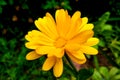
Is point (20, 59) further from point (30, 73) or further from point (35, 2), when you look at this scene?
point (35, 2)

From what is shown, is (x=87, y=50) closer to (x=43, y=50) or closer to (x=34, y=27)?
(x=43, y=50)

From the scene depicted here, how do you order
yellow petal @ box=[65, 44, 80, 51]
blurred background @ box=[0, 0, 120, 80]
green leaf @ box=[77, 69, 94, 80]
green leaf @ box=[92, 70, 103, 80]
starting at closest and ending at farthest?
yellow petal @ box=[65, 44, 80, 51] → green leaf @ box=[77, 69, 94, 80] → green leaf @ box=[92, 70, 103, 80] → blurred background @ box=[0, 0, 120, 80]

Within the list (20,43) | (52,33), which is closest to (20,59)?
(20,43)

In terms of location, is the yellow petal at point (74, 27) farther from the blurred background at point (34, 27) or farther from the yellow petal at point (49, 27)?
the blurred background at point (34, 27)

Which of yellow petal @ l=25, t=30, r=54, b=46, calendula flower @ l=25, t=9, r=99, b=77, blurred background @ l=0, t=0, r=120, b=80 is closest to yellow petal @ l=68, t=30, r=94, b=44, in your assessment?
calendula flower @ l=25, t=9, r=99, b=77

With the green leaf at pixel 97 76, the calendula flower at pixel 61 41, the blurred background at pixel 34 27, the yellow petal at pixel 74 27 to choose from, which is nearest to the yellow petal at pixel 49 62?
the calendula flower at pixel 61 41

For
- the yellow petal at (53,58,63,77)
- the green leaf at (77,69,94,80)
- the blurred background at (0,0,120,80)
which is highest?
the yellow petal at (53,58,63,77)

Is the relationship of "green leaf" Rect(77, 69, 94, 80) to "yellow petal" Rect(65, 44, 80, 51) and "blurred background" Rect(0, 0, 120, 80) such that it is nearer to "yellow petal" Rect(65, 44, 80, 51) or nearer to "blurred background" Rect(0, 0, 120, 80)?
"yellow petal" Rect(65, 44, 80, 51)
